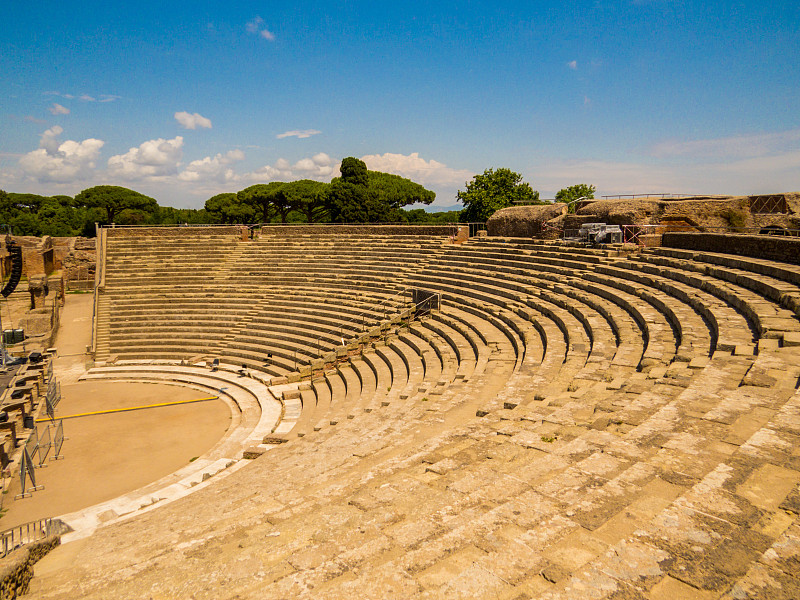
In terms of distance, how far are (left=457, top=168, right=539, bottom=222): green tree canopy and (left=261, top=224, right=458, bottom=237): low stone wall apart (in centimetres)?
1614

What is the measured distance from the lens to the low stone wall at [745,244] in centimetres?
1251

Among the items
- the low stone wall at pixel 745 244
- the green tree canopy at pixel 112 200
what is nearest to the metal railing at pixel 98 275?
the low stone wall at pixel 745 244

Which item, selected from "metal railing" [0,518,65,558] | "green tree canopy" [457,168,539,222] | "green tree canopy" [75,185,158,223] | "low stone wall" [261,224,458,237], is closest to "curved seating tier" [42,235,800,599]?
"metal railing" [0,518,65,558]

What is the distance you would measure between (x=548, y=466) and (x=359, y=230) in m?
27.1

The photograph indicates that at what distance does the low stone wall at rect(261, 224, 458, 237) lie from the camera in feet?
92.0

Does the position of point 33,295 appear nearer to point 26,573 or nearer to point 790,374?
point 26,573

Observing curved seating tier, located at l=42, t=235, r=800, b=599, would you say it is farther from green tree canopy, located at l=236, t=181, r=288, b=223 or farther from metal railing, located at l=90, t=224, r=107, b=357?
green tree canopy, located at l=236, t=181, r=288, b=223

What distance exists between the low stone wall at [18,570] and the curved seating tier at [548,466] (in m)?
0.41

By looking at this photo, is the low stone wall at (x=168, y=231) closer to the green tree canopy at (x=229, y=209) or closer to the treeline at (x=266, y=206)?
the treeline at (x=266, y=206)

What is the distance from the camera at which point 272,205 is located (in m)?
54.1

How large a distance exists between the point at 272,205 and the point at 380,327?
3959cm

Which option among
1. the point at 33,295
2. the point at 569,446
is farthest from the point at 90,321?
the point at 569,446

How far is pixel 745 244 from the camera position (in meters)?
14.3

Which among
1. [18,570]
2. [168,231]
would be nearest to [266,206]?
[168,231]
